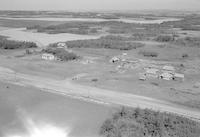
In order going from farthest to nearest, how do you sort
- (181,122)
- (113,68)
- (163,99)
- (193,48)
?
(193,48) < (113,68) < (163,99) < (181,122)

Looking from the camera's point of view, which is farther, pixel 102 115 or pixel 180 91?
pixel 180 91

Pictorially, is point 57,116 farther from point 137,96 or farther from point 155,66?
point 155,66

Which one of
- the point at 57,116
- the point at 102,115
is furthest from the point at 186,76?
the point at 57,116

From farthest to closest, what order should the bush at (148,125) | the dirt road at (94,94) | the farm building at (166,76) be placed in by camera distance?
the farm building at (166,76) → the dirt road at (94,94) → the bush at (148,125)

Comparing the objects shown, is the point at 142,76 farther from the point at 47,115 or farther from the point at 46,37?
the point at 46,37

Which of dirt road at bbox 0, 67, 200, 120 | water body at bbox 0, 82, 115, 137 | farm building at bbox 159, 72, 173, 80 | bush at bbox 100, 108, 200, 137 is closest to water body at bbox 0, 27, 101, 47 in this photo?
dirt road at bbox 0, 67, 200, 120

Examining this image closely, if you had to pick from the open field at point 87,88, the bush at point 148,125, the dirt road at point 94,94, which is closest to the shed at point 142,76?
the open field at point 87,88

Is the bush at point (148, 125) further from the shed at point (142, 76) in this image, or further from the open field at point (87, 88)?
the shed at point (142, 76)
